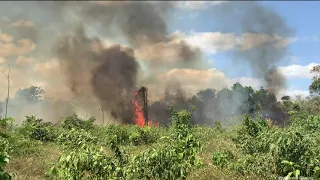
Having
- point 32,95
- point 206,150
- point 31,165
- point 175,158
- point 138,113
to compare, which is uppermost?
point 32,95

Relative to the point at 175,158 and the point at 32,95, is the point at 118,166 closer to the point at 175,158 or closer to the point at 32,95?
the point at 175,158

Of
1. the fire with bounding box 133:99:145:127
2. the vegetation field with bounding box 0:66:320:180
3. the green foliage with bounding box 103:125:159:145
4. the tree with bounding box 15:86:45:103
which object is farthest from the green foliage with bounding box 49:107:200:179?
the tree with bounding box 15:86:45:103

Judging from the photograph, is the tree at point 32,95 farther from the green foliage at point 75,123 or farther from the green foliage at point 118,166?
the green foliage at point 118,166

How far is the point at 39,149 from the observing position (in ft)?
48.8

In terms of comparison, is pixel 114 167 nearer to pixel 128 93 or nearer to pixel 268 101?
Result: pixel 128 93

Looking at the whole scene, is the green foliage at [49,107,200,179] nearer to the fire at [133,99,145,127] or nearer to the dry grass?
the dry grass

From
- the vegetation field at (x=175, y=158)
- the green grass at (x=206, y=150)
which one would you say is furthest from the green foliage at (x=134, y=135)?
the vegetation field at (x=175, y=158)

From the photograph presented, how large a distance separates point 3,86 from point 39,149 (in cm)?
1922

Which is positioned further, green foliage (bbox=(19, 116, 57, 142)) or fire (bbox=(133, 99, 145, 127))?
fire (bbox=(133, 99, 145, 127))

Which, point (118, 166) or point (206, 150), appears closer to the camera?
point (118, 166)

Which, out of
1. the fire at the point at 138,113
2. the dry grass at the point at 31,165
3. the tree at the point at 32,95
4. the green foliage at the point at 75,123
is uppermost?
the tree at the point at 32,95

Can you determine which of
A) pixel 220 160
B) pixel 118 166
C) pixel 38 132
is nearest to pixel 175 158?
pixel 118 166

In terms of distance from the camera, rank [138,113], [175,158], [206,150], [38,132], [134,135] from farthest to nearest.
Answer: [138,113] → [38,132] → [134,135] → [206,150] → [175,158]

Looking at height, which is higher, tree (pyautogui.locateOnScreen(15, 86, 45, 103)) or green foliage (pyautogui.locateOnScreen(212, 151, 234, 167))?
tree (pyautogui.locateOnScreen(15, 86, 45, 103))
